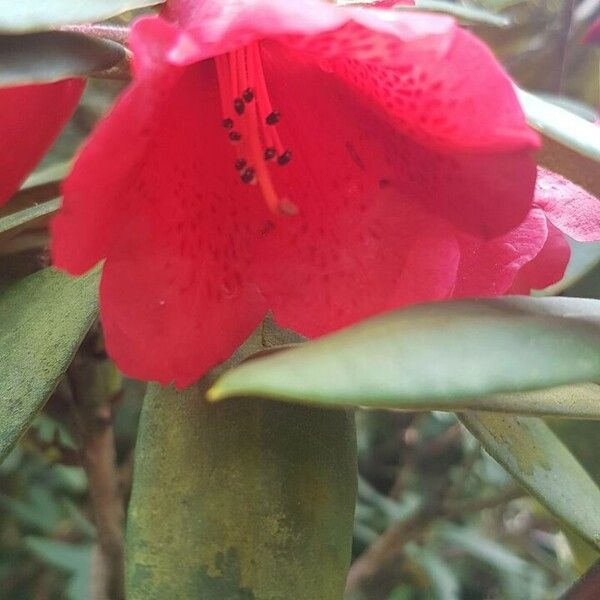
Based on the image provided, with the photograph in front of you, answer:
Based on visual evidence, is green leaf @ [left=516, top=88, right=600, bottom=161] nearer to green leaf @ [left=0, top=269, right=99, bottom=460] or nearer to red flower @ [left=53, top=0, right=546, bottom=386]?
red flower @ [left=53, top=0, right=546, bottom=386]

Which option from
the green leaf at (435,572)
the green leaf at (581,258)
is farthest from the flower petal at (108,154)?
the green leaf at (435,572)

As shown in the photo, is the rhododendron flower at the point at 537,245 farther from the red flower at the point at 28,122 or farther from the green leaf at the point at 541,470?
the red flower at the point at 28,122

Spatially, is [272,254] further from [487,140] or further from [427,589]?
[427,589]

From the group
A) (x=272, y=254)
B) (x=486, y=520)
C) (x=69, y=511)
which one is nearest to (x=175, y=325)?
(x=272, y=254)

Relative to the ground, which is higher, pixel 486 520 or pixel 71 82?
pixel 71 82

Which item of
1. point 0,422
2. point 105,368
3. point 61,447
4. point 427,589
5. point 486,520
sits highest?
point 0,422

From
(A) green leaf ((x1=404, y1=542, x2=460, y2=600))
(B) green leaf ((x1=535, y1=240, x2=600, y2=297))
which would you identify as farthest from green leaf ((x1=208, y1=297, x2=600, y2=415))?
(A) green leaf ((x1=404, y1=542, x2=460, y2=600))

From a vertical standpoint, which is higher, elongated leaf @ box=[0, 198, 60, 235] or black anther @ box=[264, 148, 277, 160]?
black anther @ box=[264, 148, 277, 160]
